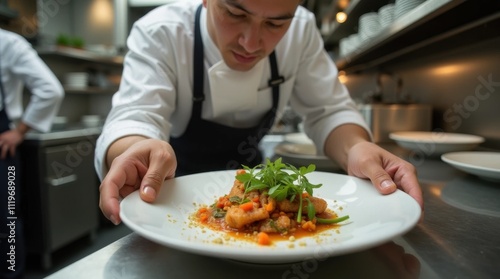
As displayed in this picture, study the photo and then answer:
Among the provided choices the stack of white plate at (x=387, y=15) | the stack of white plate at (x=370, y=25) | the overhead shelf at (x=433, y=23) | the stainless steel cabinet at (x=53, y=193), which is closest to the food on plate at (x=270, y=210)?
the overhead shelf at (x=433, y=23)

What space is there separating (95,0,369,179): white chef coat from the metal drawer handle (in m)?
1.92

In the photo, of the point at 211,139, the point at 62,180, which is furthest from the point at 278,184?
the point at 62,180

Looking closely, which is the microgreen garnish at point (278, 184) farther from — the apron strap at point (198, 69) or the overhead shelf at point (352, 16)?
the overhead shelf at point (352, 16)

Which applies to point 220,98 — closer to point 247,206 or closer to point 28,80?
point 247,206

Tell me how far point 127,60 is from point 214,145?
0.49 metres

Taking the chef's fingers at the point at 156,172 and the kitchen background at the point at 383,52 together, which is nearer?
the chef's fingers at the point at 156,172

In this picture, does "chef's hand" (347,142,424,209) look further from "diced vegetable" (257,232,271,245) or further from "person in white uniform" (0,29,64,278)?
"person in white uniform" (0,29,64,278)

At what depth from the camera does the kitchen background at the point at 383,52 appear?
1.55m

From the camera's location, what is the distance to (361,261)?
1.91 ft

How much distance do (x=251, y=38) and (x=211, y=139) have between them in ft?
2.01

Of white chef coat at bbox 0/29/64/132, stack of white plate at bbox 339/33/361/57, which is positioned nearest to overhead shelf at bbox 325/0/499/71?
stack of white plate at bbox 339/33/361/57

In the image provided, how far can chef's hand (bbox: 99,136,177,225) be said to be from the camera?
659mm

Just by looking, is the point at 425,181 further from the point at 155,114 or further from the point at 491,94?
the point at 155,114

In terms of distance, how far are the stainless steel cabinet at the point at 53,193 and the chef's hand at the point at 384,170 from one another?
2.68 m
